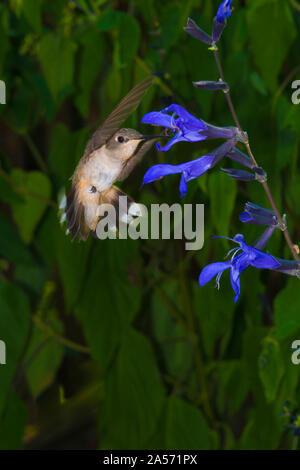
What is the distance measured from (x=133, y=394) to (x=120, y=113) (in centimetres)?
61

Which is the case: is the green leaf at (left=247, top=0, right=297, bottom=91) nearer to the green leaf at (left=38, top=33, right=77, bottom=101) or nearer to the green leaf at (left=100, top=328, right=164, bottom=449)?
the green leaf at (left=38, top=33, right=77, bottom=101)

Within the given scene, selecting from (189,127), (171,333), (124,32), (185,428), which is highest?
(124,32)

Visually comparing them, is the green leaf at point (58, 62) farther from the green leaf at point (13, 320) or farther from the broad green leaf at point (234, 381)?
the broad green leaf at point (234, 381)

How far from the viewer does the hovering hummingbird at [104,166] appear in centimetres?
27

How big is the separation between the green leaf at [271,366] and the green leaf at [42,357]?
420mm

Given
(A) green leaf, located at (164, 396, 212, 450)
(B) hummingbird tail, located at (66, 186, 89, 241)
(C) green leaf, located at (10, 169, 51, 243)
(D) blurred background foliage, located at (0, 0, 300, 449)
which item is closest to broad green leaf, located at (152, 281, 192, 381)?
(D) blurred background foliage, located at (0, 0, 300, 449)

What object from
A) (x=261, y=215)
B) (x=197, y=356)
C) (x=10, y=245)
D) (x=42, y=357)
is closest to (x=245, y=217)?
(x=261, y=215)

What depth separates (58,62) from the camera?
0.80 meters

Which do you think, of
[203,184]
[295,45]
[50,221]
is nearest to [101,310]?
[50,221]

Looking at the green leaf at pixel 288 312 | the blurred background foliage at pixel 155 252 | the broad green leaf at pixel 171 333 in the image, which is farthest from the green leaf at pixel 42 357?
the green leaf at pixel 288 312

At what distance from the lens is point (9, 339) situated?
80 cm

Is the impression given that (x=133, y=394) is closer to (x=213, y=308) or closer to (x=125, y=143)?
(x=213, y=308)
